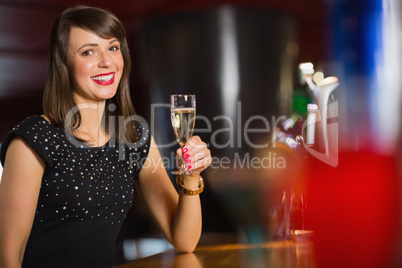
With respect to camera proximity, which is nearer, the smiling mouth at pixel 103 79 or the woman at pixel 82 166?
the woman at pixel 82 166

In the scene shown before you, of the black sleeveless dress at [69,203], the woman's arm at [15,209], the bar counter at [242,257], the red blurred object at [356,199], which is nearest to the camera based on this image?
the bar counter at [242,257]

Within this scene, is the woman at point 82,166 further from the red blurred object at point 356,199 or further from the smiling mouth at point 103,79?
the red blurred object at point 356,199

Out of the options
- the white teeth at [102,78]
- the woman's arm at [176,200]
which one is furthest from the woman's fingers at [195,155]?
the white teeth at [102,78]

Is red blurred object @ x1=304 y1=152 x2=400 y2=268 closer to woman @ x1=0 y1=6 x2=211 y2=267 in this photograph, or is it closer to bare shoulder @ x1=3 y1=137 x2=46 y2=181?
woman @ x1=0 y1=6 x2=211 y2=267

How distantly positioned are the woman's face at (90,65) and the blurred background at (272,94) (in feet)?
2.18

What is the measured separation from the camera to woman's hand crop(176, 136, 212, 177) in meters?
1.48

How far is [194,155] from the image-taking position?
4.85 feet

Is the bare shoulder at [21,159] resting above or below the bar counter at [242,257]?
above

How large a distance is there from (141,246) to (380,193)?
3271 millimetres

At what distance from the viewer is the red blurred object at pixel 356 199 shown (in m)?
1.82

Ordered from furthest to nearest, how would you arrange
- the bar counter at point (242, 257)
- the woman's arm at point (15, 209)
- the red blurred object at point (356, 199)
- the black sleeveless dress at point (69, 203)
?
the red blurred object at point (356, 199) < the black sleeveless dress at point (69, 203) < the woman's arm at point (15, 209) < the bar counter at point (242, 257)

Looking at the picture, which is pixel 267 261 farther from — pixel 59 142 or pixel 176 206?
pixel 59 142

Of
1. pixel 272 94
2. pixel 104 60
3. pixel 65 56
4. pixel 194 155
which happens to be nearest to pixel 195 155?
pixel 194 155

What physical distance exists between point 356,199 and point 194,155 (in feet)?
2.38
